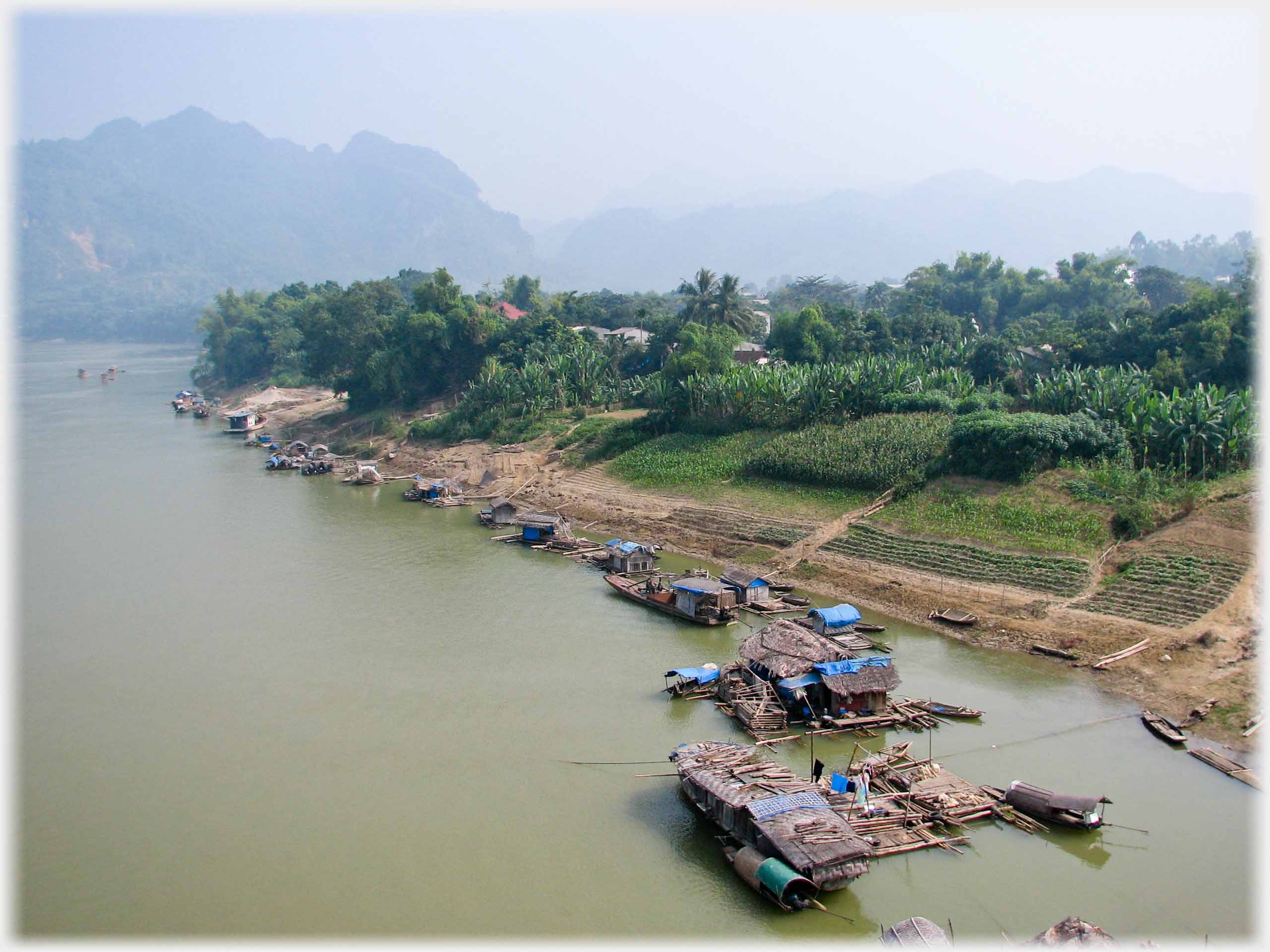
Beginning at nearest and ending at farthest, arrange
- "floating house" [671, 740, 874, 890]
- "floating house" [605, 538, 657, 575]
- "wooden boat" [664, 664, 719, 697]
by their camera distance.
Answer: "floating house" [671, 740, 874, 890] < "wooden boat" [664, 664, 719, 697] < "floating house" [605, 538, 657, 575]

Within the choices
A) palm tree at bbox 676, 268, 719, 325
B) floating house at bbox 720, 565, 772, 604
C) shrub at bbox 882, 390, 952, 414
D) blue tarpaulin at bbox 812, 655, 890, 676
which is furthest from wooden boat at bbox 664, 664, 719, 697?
palm tree at bbox 676, 268, 719, 325

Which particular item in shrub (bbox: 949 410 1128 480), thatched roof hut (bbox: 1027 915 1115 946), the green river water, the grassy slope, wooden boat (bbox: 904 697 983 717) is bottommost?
the green river water

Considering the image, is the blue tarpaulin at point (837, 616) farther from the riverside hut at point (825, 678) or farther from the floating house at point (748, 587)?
the floating house at point (748, 587)

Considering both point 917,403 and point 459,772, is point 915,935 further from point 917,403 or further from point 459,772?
point 917,403

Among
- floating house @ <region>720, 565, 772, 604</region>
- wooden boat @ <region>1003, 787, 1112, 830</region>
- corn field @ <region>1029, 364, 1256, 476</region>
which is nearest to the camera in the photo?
wooden boat @ <region>1003, 787, 1112, 830</region>

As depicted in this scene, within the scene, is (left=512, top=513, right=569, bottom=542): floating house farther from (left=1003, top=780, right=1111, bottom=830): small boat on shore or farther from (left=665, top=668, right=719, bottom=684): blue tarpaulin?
(left=1003, top=780, right=1111, bottom=830): small boat on shore

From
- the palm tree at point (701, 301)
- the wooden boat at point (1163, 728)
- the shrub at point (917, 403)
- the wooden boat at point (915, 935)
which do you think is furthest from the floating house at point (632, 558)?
the palm tree at point (701, 301)

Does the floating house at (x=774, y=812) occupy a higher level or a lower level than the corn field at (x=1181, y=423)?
lower

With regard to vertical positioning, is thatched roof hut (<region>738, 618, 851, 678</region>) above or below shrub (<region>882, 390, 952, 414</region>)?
below
